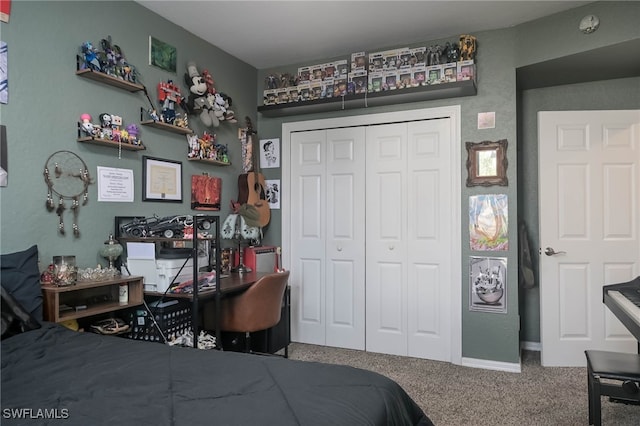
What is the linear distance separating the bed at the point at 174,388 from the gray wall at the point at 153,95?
2.68ft

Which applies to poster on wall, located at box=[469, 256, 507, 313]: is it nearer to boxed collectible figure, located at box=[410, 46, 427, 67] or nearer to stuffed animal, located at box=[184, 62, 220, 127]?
boxed collectible figure, located at box=[410, 46, 427, 67]

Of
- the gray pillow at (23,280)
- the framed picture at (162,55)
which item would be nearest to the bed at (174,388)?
the gray pillow at (23,280)

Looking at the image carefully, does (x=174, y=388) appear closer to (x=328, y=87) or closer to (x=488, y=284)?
(x=488, y=284)

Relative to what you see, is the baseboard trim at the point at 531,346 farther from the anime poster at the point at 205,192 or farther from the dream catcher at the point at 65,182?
the dream catcher at the point at 65,182

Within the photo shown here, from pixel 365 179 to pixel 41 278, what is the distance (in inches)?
97.5

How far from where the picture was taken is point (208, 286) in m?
2.59

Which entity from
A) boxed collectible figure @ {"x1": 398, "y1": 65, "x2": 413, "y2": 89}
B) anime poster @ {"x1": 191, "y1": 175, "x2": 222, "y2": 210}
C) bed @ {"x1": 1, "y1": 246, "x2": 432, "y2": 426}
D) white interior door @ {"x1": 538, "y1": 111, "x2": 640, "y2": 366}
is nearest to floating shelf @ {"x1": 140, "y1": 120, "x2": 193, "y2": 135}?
anime poster @ {"x1": 191, "y1": 175, "x2": 222, "y2": 210}

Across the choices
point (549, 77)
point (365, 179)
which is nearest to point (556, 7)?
point (549, 77)

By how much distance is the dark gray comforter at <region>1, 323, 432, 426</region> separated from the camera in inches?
41.9

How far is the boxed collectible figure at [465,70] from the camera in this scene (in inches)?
125

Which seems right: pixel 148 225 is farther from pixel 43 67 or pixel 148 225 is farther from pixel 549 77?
pixel 549 77

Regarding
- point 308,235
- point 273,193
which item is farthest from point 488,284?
point 273,193

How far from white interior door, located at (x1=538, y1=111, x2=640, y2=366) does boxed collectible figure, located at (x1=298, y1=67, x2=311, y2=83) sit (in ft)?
6.52

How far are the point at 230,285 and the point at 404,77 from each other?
212 centimetres
